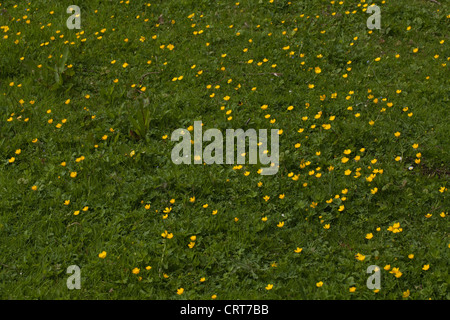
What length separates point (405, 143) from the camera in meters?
4.51

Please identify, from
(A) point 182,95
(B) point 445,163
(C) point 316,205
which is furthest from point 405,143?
(A) point 182,95

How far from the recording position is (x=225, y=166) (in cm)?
455

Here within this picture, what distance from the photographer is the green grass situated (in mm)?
3617

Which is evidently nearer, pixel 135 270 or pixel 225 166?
pixel 135 270

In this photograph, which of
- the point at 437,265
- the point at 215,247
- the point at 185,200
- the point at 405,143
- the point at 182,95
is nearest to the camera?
the point at 437,265

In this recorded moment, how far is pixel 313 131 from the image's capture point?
4770 millimetres

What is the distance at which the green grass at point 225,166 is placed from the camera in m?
3.62

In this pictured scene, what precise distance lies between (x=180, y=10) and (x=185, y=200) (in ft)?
11.5

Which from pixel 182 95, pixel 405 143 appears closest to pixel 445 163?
pixel 405 143

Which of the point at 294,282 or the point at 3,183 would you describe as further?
the point at 3,183

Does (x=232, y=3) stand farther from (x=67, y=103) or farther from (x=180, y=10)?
(x=67, y=103)

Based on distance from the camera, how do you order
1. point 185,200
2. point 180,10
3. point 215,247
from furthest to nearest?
point 180,10 → point 185,200 → point 215,247

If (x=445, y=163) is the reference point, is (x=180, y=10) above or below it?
above
